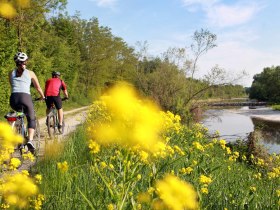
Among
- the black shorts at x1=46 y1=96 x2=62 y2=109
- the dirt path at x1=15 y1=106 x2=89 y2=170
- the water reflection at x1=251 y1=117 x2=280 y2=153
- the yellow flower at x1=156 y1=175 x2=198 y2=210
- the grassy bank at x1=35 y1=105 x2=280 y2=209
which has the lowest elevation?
the water reflection at x1=251 y1=117 x2=280 y2=153

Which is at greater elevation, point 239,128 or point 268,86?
point 268,86

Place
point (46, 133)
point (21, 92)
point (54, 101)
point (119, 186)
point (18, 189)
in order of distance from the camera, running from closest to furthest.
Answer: point (18, 189) < point (119, 186) < point (21, 92) < point (54, 101) < point (46, 133)

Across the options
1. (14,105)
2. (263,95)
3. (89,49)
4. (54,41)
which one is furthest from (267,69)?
(14,105)

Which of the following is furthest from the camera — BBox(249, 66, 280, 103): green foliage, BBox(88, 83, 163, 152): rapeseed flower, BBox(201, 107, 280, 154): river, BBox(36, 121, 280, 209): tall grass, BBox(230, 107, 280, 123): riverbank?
BBox(249, 66, 280, 103): green foliage

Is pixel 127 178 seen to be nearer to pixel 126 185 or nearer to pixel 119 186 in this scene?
pixel 126 185

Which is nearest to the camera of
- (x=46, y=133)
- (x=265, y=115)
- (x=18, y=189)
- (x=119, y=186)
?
(x=18, y=189)

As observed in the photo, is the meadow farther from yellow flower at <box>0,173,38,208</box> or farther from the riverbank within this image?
the riverbank

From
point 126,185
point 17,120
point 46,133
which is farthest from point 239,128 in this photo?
point 126,185

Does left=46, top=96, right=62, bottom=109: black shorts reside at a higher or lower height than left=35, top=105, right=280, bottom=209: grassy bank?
higher

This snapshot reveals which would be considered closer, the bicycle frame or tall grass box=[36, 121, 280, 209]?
tall grass box=[36, 121, 280, 209]

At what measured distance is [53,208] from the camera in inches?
124

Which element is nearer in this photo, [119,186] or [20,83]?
[119,186]

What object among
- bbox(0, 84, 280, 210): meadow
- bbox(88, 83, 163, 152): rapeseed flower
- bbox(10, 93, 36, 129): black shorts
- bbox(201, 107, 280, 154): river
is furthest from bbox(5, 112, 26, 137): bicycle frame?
bbox(201, 107, 280, 154): river

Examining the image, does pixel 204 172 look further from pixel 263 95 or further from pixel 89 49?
pixel 263 95
